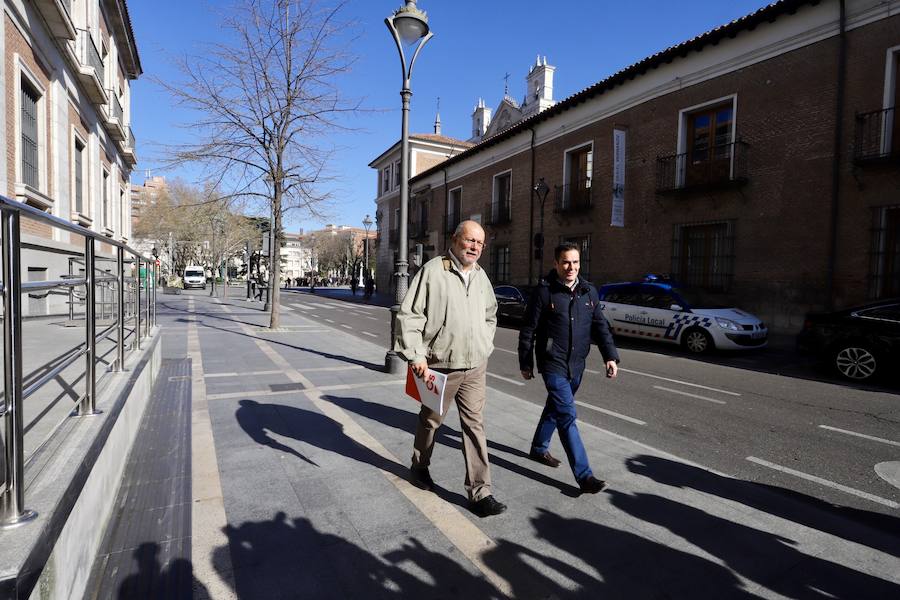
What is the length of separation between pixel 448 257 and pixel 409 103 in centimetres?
546

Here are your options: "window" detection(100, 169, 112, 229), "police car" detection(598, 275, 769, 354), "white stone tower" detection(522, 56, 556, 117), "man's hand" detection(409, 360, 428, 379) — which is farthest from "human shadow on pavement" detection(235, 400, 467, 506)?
"white stone tower" detection(522, 56, 556, 117)

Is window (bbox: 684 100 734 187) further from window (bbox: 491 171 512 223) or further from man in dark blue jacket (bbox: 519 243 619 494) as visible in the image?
man in dark blue jacket (bbox: 519 243 619 494)

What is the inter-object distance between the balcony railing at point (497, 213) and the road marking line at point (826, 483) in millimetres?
21022

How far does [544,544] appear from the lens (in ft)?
8.82

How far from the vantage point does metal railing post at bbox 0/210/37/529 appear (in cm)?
162

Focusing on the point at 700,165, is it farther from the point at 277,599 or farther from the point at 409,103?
the point at 277,599

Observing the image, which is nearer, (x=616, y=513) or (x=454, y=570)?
(x=454, y=570)

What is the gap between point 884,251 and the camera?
1116cm

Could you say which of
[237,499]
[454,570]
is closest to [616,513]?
[454,570]

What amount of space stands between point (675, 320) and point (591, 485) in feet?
29.3

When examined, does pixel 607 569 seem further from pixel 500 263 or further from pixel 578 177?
pixel 500 263

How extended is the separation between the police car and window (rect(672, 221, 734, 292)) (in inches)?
125

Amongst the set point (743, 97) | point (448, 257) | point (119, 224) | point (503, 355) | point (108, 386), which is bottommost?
point (503, 355)

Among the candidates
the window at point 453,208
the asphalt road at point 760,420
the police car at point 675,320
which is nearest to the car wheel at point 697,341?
the police car at point 675,320
